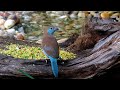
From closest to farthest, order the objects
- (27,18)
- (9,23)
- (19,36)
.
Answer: (19,36)
(9,23)
(27,18)

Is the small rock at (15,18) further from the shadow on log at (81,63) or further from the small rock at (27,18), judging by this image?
the shadow on log at (81,63)

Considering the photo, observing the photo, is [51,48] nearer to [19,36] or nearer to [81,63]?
[81,63]

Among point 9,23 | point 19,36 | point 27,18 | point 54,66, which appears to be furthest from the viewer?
point 27,18

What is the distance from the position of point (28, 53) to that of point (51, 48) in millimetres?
127

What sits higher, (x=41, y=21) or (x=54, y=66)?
(x=41, y=21)

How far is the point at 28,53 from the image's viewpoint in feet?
4.39

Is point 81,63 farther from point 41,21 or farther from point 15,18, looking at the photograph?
point 15,18

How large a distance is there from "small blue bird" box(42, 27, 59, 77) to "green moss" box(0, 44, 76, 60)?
0.06m

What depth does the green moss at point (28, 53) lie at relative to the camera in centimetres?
132

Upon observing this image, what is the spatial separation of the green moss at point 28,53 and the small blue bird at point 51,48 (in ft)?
0.18

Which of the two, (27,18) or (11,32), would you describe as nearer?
(11,32)

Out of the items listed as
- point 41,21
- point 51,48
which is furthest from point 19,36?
point 51,48

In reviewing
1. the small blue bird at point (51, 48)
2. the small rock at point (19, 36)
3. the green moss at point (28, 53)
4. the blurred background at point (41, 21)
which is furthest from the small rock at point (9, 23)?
the small blue bird at point (51, 48)
